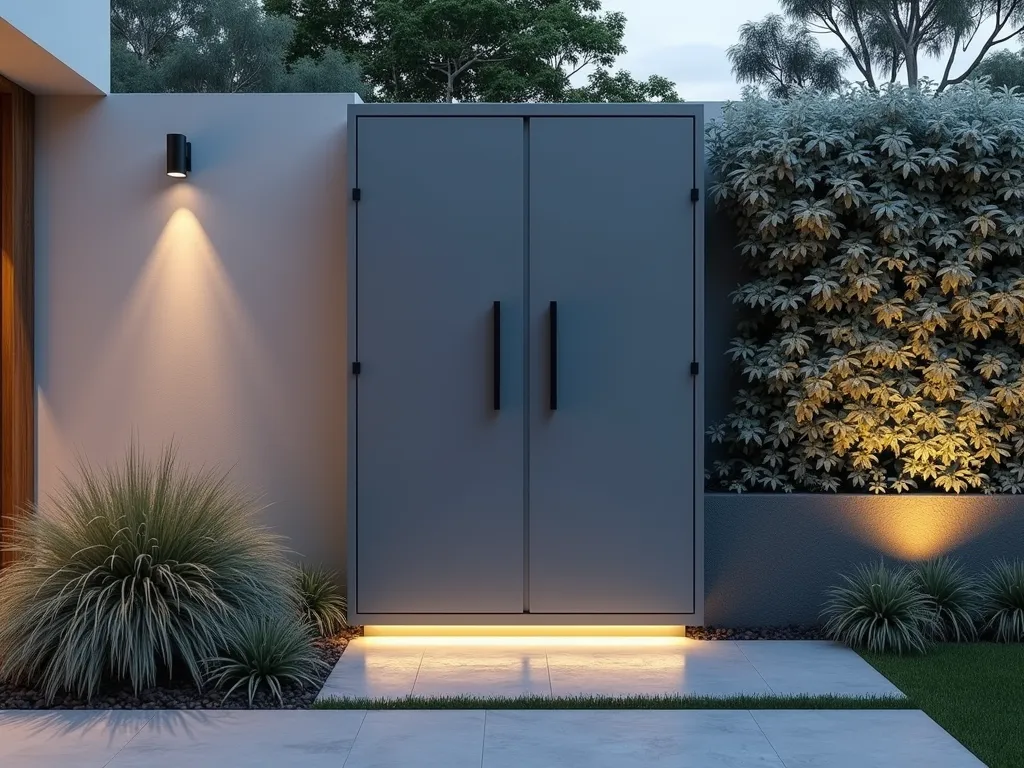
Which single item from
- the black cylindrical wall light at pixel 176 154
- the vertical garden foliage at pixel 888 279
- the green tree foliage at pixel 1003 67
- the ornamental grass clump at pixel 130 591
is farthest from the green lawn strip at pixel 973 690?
the green tree foliage at pixel 1003 67

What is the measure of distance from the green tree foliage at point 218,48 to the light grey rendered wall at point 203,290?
11768 mm

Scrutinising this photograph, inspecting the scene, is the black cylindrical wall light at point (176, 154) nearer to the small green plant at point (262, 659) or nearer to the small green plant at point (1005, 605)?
the small green plant at point (262, 659)

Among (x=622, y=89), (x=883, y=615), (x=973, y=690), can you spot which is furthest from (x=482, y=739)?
(x=622, y=89)

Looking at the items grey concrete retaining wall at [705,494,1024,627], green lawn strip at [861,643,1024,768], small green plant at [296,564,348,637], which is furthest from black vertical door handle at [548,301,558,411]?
green lawn strip at [861,643,1024,768]

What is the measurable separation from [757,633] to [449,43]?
14998 millimetres

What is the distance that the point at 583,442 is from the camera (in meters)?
Result: 4.83

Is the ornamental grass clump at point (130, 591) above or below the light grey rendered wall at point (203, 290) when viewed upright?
below

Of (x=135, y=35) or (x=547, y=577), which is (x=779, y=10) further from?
(x=547, y=577)

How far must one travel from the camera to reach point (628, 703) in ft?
12.8

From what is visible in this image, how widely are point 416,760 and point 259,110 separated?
3.35 metres

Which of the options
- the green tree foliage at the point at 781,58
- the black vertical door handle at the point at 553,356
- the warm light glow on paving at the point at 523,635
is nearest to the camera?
the black vertical door handle at the point at 553,356

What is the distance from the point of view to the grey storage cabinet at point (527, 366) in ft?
15.8

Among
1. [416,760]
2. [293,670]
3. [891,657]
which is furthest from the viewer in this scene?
[891,657]

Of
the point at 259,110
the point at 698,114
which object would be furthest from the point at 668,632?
the point at 259,110
